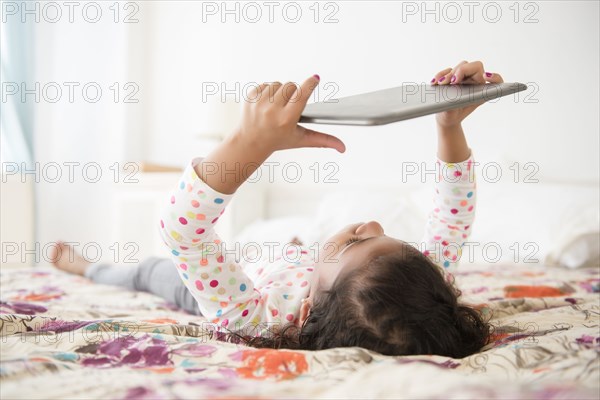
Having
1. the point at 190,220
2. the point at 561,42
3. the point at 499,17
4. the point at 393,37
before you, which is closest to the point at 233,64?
the point at 393,37

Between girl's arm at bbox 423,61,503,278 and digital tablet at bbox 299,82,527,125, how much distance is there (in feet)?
0.64

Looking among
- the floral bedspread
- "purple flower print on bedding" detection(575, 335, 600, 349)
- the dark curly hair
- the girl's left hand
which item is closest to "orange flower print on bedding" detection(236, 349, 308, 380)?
the floral bedspread

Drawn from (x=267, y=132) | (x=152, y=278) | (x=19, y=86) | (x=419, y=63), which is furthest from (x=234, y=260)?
(x=19, y=86)

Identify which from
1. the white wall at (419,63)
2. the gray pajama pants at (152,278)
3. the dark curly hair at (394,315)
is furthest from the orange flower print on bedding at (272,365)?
the white wall at (419,63)

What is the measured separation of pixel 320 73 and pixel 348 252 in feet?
6.71

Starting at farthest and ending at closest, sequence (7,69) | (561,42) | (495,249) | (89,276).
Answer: (7,69) → (561,42) → (495,249) → (89,276)

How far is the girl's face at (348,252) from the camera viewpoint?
2.94 feet

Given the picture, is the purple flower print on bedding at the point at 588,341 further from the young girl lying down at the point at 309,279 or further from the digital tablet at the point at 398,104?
the digital tablet at the point at 398,104

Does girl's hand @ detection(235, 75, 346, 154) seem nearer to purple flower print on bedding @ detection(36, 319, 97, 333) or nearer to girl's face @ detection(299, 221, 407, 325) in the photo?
girl's face @ detection(299, 221, 407, 325)

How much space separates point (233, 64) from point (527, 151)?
158cm

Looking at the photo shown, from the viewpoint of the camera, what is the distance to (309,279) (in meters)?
1.13

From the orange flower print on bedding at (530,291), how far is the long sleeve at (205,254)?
61cm

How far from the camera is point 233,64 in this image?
10.5 ft

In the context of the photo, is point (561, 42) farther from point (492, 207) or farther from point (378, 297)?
point (378, 297)
